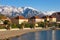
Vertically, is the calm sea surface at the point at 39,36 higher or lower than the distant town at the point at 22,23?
lower

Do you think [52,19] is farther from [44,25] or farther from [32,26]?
[32,26]

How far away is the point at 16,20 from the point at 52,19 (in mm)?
28583

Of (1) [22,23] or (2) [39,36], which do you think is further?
(1) [22,23]

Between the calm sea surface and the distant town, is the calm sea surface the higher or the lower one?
the lower one

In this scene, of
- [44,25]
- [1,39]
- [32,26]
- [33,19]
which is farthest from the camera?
[33,19]

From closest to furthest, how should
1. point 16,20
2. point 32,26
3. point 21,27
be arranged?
1. point 21,27
2. point 32,26
3. point 16,20

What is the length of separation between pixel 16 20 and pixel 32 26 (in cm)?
2325

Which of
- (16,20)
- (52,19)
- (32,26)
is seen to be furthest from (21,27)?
(52,19)

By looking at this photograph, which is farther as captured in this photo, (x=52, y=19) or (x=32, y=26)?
(x=52, y=19)

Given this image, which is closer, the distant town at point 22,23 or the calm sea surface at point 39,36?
the calm sea surface at point 39,36

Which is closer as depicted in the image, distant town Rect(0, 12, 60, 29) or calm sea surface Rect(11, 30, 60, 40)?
calm sea surface Rect(11, 30, 60, 40)

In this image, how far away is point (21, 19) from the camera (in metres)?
97.0

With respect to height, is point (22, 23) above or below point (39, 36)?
above

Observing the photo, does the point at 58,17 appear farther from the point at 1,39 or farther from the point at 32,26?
the point at 1,39
